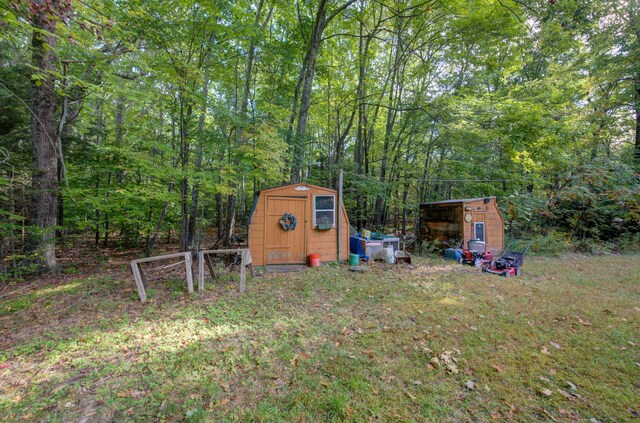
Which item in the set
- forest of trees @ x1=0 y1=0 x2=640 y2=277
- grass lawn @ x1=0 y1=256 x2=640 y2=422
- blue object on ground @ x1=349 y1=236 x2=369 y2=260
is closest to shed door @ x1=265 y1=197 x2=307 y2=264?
forest of trees @ x1=0 y1=0 x2=640 y2=277

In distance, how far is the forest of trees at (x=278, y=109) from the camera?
487 centimetres

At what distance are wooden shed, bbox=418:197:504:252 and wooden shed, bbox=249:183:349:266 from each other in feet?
13.6

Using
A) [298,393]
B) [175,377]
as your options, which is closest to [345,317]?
[298,393]

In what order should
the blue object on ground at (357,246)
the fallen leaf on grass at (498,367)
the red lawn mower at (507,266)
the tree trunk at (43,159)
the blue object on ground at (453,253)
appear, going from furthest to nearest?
the blue object on ground at (453,253) → the blue object on ground at (357,246) → the red lawn mower at (507,266) → the tree trunk at (43,159) → the fallen leaf on grass at (498,367)

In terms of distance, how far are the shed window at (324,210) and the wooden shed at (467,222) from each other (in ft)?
15.0

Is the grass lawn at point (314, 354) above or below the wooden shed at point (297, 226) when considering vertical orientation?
below

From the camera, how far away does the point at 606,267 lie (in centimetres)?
717

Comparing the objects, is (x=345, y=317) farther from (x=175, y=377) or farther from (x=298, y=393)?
(x=175, y=377)

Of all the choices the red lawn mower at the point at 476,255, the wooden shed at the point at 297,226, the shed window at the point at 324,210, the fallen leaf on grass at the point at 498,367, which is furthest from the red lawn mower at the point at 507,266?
the fallen leaf on grass at the point at 498,367

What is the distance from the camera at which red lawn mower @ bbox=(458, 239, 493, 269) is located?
23.9 feet

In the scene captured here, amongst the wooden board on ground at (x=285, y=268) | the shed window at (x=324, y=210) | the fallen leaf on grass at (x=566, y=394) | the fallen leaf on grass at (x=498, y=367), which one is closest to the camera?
the fallen leaf on grass at (x=566, y=394)

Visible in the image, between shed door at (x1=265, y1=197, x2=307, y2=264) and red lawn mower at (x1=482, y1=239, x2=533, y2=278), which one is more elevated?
shed door at (x1=265, y1=197, x2=307, y2=264)

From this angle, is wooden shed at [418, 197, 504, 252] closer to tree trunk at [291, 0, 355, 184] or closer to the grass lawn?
the grass lawn

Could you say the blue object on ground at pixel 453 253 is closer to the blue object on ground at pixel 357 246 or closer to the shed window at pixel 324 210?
the blue object on ground at pixel 357 246
